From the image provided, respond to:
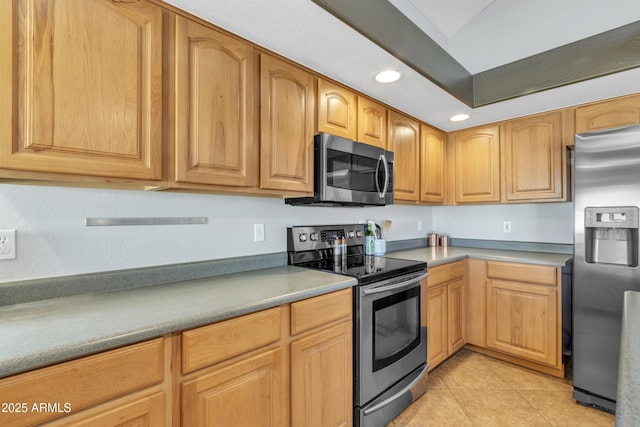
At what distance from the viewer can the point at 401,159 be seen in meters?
2.47

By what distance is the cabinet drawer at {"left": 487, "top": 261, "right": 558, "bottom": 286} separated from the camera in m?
A: 2.21

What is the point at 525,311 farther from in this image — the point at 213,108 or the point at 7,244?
the point at 7,244

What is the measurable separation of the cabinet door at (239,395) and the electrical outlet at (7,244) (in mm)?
837

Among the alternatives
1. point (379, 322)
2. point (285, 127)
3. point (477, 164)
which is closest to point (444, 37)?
point (477, 164)

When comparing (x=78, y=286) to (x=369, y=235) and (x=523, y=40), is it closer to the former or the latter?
(x=369, y=235)

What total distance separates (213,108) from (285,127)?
1.32 ft

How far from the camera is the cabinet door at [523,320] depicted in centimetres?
221

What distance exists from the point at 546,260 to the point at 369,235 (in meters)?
1.30

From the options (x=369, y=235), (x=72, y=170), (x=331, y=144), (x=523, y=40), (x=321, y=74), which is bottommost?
(x=369, y=235)

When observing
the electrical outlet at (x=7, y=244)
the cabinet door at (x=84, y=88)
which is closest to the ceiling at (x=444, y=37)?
the cabinet door at (x=84, y=88)

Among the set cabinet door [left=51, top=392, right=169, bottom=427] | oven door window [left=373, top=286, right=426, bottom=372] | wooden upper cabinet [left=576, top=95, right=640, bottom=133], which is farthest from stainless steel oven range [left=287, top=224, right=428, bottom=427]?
wooden upper cabinet [left=576, top=95, right=640, bottom=133]

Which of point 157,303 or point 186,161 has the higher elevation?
point 186,161

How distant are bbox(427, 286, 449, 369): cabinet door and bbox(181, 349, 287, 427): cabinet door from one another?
4.29 feet

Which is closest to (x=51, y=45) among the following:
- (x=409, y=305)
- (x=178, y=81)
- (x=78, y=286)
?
(x=178, y=81)
